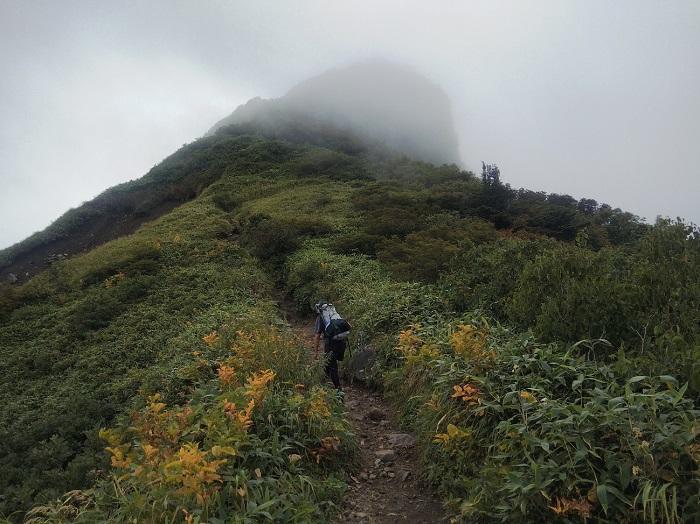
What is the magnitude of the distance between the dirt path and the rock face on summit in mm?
47492

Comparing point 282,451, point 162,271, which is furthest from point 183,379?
point 162,271

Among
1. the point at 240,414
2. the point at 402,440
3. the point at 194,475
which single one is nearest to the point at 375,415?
the point at 402,440

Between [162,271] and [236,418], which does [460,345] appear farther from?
[162,271]

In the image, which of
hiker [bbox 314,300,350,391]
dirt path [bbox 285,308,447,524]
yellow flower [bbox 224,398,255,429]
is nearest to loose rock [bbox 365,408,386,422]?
dirt path [bbox 285,308,447,524]

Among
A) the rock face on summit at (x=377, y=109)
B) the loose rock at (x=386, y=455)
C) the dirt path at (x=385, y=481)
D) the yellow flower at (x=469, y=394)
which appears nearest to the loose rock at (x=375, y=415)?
the dirt path at (x=385, y=481)

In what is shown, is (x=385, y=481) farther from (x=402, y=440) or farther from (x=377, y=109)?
(x=377, y=109)

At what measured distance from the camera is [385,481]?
5395mm

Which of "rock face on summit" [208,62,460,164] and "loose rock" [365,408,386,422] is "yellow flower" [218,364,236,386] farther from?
"rock face on summit" [208,62,460,164]

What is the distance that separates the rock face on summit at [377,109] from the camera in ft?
191

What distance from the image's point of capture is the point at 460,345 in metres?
5.97

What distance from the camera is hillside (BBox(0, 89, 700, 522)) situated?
3779 millimetres

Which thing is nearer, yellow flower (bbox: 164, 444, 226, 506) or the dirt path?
yellow flower (bbox: 164, 444, 226, 506)

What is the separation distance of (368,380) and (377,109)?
62600mm

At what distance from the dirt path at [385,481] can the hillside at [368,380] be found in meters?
0.20
